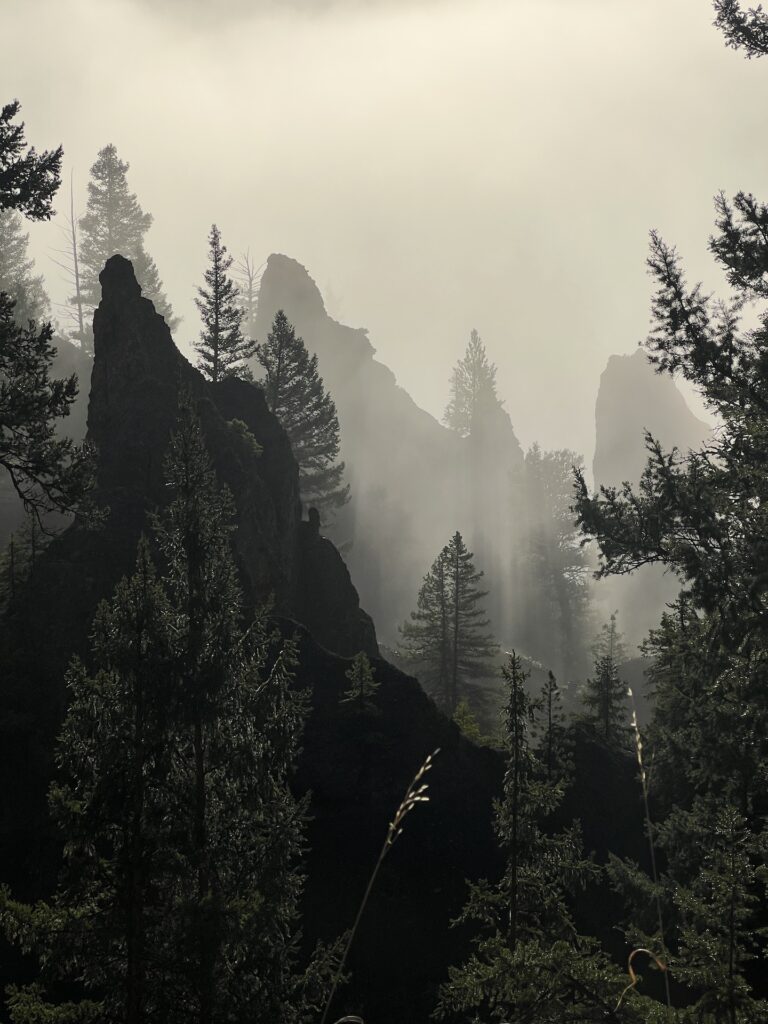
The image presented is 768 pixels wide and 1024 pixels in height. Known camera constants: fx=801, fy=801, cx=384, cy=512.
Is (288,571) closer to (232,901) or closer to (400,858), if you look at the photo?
(400,858)

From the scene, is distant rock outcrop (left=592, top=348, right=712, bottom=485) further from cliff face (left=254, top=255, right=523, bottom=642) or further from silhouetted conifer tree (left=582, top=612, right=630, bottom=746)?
silhouetted conifer tree (left=582, top=612, right=630, bottom=746)

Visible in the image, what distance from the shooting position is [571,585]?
74188 mm

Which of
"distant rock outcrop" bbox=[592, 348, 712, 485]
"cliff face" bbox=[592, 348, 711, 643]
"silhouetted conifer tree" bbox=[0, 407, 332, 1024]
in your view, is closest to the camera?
"silhouetted conifer tree" bbox=[0, 407, 332, 1024]

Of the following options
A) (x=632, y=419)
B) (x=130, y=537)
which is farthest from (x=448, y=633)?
(x=632, y=419)

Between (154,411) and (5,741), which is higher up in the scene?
(154,411)

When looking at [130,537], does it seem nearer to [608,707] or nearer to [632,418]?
[608,707]

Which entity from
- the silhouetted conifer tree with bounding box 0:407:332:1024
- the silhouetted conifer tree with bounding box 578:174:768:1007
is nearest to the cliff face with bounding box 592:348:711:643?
the silhouetted conifer tree with bounding box 578:174:768:1007

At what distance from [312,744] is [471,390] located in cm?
8914

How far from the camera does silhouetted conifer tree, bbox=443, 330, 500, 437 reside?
108 meters

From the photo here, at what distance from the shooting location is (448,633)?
1759 inches

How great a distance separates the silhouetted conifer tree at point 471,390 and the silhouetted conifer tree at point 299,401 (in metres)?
60.1

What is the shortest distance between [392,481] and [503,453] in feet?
65.0

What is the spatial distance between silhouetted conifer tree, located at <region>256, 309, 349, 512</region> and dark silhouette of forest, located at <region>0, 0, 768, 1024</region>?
0.98ft

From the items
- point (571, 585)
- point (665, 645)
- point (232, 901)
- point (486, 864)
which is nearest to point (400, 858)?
point (486, 864)
